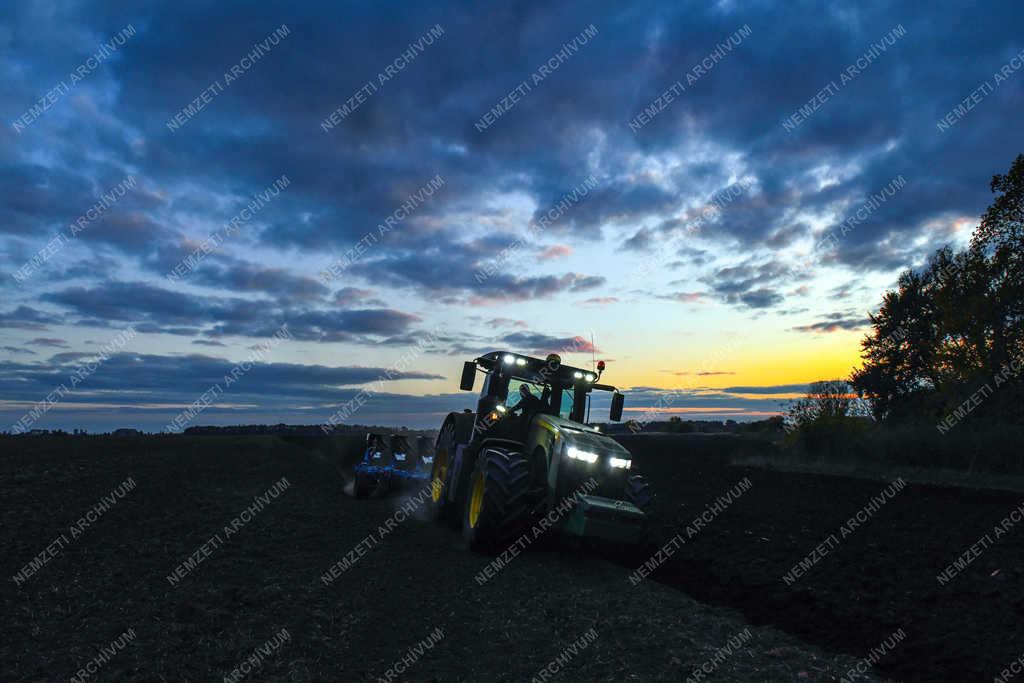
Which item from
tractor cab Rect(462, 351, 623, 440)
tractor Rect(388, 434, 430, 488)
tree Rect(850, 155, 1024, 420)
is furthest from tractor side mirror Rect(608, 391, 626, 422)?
tree Rect(850, 155, 1024, 420)

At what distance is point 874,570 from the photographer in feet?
30.0

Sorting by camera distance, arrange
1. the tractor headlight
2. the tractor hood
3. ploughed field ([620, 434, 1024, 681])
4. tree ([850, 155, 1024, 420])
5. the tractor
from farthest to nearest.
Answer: tree ([850, 155, 1024, 420]) < the tractor < the tractor hood < the tractor headlight < ploughed field ([620, 434, 1024, 681])

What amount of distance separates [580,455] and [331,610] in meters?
3.68

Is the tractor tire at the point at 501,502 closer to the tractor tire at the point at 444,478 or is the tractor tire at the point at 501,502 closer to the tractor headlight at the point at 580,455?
the tractor headlight at the point at 580,455

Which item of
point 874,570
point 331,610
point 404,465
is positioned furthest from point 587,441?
point 404,465

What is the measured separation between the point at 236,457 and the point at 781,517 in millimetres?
19995

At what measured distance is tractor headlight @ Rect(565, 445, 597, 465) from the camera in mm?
8656

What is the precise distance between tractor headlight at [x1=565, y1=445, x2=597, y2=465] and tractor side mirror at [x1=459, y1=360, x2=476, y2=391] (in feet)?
6.93

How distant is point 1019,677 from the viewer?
5.56 m

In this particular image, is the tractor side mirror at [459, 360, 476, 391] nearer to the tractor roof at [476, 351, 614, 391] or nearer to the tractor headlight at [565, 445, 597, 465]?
the tractor roof at [476, 351, 614, 391]

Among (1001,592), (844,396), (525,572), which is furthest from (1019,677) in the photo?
(844,396)

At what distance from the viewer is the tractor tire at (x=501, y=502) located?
8531 mm

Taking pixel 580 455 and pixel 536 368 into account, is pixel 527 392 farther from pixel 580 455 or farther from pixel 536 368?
pixel 580 455

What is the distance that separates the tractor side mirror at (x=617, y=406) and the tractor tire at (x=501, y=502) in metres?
1.88
